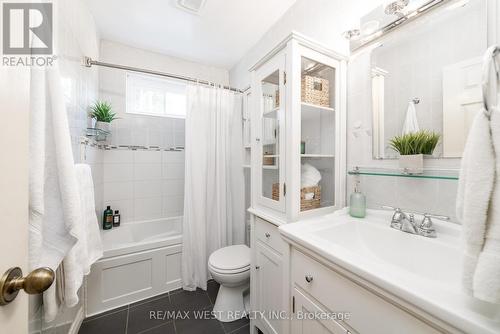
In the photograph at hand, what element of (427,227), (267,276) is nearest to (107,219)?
(267,276)

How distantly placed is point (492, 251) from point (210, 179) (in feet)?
6.31

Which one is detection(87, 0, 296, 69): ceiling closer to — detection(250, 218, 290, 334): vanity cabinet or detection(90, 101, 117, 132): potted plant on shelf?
detection(90, 101, 117, 132): potted plant on shelf

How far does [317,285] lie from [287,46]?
46.6 inches

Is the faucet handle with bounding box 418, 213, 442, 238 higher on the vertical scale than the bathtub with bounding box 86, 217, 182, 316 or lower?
higher

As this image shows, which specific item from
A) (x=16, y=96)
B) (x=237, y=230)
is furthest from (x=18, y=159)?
(x=237, y=230)

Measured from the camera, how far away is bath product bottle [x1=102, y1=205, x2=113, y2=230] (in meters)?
2.08

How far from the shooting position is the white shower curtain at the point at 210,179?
1.93 metres

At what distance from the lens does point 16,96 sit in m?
0.40

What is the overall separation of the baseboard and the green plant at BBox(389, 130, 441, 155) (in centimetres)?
229

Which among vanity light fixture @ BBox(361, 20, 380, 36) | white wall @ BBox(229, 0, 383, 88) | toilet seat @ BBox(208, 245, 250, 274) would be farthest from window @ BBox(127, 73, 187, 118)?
vanity light fixture @ BBox(361, 20, 380, 36)

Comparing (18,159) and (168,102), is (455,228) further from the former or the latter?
(168,102)

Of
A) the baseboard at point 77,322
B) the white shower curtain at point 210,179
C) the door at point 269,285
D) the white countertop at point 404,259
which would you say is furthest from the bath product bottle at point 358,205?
the baseboard at point 77,322

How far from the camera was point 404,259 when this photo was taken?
0.82m

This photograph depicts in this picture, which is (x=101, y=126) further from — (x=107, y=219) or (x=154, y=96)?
(x=107, y=219)
